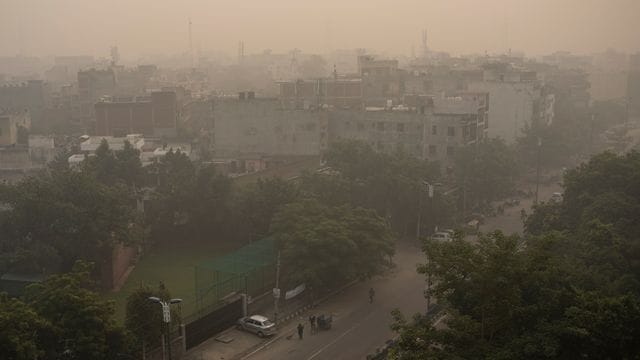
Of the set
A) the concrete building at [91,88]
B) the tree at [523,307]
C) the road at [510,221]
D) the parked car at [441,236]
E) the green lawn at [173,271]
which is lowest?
the green lawn at [173,271]

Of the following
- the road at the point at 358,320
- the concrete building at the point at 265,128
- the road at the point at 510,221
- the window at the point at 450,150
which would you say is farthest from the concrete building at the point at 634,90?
the road at the point at 358,320

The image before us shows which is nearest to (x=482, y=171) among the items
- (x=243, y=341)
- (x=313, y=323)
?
(x=313, y=323)

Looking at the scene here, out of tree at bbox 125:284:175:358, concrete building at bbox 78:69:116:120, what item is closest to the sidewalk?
tree at bbox 125:284:175:358

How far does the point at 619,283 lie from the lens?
12.3m

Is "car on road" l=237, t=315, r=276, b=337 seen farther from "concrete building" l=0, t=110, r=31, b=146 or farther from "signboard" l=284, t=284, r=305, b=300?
"concrete building" l=0, t=110, r=31, b=146

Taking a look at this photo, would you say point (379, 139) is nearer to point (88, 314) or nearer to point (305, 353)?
point (305, 353)

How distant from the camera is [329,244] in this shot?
659 inches

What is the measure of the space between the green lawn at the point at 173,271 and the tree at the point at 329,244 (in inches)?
103

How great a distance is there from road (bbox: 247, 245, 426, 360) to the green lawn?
116 inches

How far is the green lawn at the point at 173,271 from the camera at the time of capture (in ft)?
57.8

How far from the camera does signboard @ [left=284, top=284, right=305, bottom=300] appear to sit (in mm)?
16870

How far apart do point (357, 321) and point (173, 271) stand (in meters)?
6.29

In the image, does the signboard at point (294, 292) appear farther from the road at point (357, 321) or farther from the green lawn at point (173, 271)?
the green lawn at point (173, 271)

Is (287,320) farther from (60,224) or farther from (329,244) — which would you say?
(60,224)
